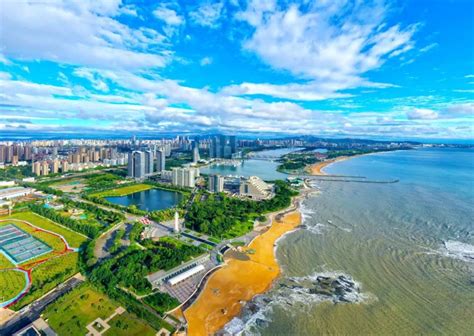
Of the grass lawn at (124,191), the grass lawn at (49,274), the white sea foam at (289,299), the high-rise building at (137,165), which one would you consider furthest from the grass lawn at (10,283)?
the high-rise building at (137,165)

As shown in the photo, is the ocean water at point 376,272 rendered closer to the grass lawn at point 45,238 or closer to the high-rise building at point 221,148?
the grass lawn at point 45,238

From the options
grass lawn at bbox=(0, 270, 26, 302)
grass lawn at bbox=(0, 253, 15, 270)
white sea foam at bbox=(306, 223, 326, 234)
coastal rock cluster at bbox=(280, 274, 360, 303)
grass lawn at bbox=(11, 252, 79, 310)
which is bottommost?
grass lawn at bbox=(0, 253, 15, 270)

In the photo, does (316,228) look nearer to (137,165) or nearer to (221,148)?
(137,165)

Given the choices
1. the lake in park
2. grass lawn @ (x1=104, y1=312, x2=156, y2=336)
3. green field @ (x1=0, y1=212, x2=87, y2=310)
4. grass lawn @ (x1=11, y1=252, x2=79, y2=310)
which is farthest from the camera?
the lake in park

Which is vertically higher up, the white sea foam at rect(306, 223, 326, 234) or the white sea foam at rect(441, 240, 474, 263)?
the white sea foam at rect(441, 240, 474, 263)

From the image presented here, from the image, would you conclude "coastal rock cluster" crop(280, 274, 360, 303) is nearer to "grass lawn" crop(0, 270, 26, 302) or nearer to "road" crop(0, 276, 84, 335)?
"road" crop(0, 276, 84, 335)

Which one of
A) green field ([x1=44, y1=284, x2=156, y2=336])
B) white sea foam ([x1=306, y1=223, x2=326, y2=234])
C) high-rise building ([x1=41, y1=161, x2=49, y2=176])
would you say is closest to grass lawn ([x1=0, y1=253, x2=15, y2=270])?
green field ([x1=44, y1=284, x2=156, y2=336])

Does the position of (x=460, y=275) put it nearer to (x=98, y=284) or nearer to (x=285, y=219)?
(x=285, y=219)
